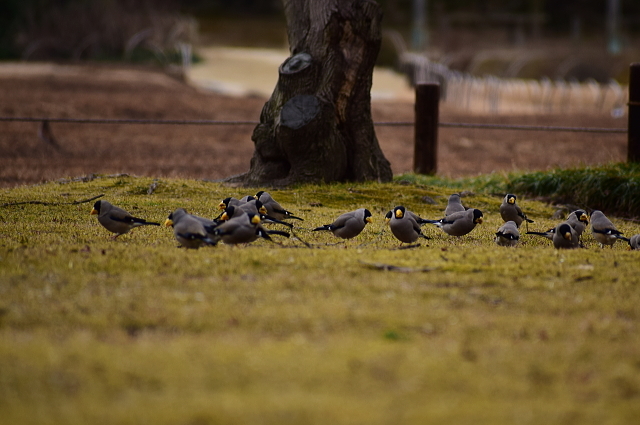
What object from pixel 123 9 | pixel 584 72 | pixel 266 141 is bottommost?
pixel 266 141

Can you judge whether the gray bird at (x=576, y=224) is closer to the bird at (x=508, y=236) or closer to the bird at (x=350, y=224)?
the bird at (x=508, y=236)

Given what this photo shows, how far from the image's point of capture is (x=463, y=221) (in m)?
6.46

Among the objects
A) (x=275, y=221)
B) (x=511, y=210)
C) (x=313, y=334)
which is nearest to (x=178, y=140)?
(x=511, y=210)

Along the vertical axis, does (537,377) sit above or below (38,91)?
below

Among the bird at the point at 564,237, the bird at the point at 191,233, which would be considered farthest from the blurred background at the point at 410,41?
the bird at the point at 191,233

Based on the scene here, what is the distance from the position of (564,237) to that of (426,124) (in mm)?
5041

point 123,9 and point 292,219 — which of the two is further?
point 123,9

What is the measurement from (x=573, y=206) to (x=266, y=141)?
137 inches

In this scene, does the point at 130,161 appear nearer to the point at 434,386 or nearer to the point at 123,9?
the point at 434,386

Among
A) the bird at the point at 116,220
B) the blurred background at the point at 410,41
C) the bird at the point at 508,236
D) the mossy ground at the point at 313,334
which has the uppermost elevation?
the blurred background at the point at 410,41

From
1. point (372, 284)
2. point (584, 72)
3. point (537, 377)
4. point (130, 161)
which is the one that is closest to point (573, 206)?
point (372, 284)

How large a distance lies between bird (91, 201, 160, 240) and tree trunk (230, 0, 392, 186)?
318 centimetres

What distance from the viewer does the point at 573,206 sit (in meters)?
9.07

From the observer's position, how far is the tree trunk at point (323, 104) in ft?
29.8
